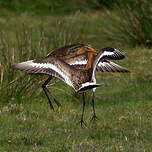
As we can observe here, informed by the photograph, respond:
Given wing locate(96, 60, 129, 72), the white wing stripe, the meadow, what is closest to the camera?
the meadow

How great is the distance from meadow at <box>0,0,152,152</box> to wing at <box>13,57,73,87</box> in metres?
0.71

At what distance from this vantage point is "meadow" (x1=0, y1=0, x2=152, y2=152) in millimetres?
7609

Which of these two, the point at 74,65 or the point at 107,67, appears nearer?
the point at 74,65

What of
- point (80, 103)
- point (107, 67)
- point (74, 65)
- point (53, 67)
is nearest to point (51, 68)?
point (53, 67)

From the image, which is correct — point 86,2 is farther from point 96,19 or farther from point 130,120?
point 130,120

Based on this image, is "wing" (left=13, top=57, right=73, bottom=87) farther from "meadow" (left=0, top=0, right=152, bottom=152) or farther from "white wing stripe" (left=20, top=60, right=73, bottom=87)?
"meadow" (left=0, top=0, right=152, bottom=152)

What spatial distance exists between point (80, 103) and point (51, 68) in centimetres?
316

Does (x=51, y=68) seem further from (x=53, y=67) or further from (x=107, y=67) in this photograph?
(x=107, y=67)

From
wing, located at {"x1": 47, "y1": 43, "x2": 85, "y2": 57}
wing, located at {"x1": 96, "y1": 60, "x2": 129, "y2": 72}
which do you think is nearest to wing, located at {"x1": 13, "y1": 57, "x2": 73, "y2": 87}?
wing, located at {"x1": 47, "y1": 43, "x2": 85, "y2": 57}

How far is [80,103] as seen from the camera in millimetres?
11047

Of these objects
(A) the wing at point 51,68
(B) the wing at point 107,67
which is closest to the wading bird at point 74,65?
(A) the wing at point 51,68

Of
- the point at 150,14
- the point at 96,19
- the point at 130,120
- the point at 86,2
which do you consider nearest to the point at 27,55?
the point at 130,120

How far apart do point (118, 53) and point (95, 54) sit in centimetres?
37

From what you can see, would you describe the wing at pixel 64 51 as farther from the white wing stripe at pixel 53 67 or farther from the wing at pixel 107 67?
the wing at pixel 107 67
